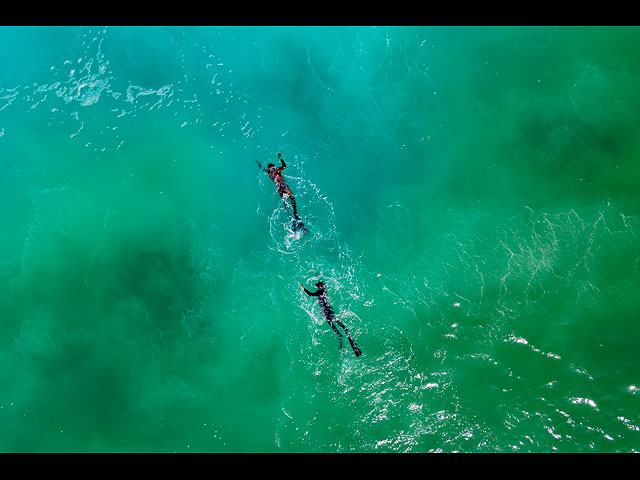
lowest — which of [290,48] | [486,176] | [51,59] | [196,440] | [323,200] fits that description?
[196,440]

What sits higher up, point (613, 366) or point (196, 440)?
point (196, 440)

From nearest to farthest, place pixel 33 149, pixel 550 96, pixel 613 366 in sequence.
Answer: pixel 613 366, pixel 550 96, pixel 33 149

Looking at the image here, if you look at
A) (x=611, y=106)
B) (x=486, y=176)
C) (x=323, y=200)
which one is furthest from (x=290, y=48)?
(x=611, y=106)

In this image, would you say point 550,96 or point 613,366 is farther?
point 550,96

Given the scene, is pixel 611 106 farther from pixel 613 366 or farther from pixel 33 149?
pixel 33 149

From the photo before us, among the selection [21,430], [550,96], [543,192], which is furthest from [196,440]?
[550,96]

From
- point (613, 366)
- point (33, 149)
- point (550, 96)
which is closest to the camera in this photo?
point (613, 366)
